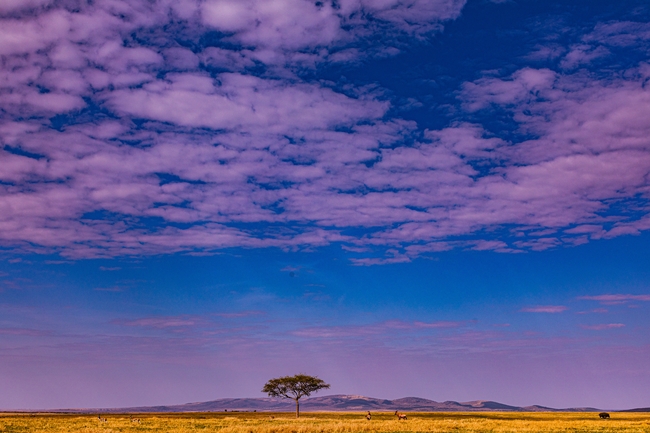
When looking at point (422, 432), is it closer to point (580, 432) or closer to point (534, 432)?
point (534, 432)

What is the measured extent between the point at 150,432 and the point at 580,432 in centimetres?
3663

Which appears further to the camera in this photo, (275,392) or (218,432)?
(275,392)

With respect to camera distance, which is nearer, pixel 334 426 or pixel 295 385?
pixel 334 426

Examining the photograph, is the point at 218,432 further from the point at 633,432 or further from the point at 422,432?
the point at 633,432

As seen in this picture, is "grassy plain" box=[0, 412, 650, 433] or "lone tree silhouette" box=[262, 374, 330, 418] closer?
"grassy plain" box=[0, 412, 650, 433]

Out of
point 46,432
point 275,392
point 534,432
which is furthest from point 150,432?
point 275,392

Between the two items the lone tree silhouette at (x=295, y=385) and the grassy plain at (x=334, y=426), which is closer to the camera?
the grassy plain at (x=334, y=426)

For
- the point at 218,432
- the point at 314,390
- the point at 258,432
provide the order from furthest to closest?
the point at 314,390, the point at 218,432, the point at 258,432

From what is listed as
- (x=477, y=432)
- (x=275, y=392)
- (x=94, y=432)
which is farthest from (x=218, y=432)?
(x=275, y=392)

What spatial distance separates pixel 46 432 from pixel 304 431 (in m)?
22.8

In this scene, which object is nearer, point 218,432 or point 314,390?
point 218,432

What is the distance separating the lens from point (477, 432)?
144ft

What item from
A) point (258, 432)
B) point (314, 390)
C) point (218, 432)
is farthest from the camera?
point (314, 390)

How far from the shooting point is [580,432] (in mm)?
46688
